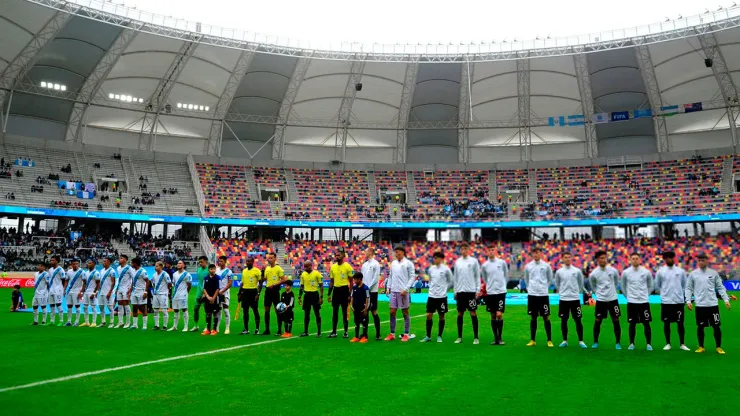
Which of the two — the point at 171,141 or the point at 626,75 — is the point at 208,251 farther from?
the point at 626,75

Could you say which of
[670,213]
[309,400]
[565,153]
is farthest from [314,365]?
[565,153]

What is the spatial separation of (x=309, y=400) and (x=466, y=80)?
43.1 metres

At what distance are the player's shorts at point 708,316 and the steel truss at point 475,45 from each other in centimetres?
3186

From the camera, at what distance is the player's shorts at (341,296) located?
43.3ft

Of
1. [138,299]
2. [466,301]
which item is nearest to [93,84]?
[138,299]

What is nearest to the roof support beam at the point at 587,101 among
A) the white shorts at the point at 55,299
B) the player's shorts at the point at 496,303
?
the player's shorts at the point at 496,303

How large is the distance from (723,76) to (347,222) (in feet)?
108

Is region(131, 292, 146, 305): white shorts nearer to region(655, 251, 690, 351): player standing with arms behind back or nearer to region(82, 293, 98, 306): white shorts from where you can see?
region(82, 293, 98, 306): white shorts

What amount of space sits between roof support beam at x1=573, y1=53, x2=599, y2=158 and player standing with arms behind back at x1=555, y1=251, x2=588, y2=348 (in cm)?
3298

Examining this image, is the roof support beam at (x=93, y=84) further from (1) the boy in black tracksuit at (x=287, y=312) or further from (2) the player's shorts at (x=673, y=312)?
(2) the player's shorts at (x=673, y=312)

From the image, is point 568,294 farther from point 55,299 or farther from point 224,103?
point 224,103

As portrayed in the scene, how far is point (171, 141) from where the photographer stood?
2073 inches

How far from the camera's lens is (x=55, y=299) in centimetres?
1625

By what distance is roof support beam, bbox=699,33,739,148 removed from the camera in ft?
129
